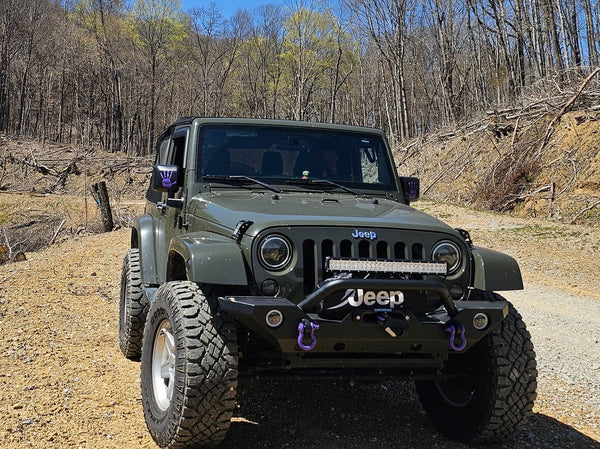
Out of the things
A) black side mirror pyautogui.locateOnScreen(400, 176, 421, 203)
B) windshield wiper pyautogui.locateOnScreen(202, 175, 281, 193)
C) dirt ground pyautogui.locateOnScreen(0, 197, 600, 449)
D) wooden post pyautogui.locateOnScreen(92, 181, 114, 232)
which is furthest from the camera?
wooden post pyautogui.locateOnScreen(92, 181, 114, 232)

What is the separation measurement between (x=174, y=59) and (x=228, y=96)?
17.1 ft

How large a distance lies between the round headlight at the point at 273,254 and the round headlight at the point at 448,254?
0.85 meters

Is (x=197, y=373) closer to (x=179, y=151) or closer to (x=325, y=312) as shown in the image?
(x=325, y=312)

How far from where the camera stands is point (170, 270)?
419cm

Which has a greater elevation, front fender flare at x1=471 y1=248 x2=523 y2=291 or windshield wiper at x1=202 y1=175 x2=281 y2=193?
windshield wiper at x1=202 y1=175 x2=281 y2=193

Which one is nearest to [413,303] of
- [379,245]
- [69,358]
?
[379,245]

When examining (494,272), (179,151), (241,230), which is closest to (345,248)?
(241,230)

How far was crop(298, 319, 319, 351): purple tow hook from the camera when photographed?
305 centimetres

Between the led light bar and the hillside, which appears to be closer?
the led light bar

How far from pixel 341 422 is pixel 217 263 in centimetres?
153

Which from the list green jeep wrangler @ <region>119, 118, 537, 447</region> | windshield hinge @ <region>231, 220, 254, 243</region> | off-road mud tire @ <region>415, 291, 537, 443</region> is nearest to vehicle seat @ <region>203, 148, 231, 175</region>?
green jeep wrangler @ <region>119, 118, 537, 447</region>

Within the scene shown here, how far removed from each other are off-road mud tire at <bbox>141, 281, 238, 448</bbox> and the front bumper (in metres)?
0.15

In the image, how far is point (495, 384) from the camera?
3590 mm

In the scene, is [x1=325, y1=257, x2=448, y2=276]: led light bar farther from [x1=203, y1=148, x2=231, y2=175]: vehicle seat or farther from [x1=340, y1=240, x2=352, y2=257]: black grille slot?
[x1=203, y1=148, x2=231, y2=175]: vehicle seat
